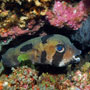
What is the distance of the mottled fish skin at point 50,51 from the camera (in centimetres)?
464

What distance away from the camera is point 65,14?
4609mm

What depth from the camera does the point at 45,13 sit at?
179 inches

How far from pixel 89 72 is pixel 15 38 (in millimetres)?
2764

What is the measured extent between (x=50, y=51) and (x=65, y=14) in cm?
125

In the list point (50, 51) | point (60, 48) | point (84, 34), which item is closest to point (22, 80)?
point (50, 51)

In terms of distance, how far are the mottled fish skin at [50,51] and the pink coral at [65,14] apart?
531 millimetres

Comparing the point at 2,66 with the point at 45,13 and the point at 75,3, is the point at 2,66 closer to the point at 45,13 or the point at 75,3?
the point at 45,13

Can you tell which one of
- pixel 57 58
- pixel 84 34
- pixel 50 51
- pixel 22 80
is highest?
pixel 84 34

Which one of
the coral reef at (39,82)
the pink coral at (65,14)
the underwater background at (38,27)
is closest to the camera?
the coral reef at (39,82)

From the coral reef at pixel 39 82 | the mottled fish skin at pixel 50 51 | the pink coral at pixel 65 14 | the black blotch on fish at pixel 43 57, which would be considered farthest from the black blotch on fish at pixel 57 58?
the pink coral at pixel 65 14

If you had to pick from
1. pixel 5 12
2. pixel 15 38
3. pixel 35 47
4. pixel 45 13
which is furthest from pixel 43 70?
pixel 5 12

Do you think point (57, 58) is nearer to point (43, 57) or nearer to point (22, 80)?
point (43, 57)

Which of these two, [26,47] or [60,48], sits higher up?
[26,47]

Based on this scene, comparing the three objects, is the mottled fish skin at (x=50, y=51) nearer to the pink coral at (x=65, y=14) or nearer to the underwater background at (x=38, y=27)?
the underwater background at (x=38, y=27)
